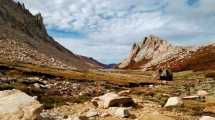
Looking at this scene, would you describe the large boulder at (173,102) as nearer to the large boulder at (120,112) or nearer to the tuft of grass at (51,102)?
the large boulder at (120,112)

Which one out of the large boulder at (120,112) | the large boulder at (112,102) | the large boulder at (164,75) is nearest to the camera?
the large boulder at (120,112)

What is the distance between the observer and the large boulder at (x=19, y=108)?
768 inches

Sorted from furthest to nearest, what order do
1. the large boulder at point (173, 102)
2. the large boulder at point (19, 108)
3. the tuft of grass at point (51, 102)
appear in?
the large boulder at point (173, 102) < the tuft of grass at point (51, 102) < the large boulder at point (19, 108)

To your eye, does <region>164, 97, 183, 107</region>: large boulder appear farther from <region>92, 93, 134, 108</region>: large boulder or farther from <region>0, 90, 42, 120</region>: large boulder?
<region>0, 90, 42, 120</region>: large boulder

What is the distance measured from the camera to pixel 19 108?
65.1 feet

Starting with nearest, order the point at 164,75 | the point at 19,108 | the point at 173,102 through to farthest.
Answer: the point at 19,108 → the point at 173,102 → the point at 164,75

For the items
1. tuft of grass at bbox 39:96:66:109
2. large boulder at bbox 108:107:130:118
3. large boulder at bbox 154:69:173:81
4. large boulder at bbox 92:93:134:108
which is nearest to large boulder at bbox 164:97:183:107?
large boulder at bbox 92:93:134:108

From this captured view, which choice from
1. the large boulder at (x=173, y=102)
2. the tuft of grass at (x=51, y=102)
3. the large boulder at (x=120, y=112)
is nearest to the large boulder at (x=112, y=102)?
the large boulder at (x=120, y=112)

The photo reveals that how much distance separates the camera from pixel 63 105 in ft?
112

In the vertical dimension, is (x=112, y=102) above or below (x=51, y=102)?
below

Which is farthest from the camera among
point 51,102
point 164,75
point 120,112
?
point 164,75

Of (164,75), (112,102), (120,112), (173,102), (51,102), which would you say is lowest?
(120,112)

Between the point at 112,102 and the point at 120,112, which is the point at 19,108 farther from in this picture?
the point at 112,102

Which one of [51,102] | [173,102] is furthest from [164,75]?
[51,102]
